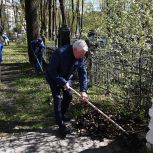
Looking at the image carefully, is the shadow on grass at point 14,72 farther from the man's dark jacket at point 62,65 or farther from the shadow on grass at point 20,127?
the man's dark jacket at point 62,65

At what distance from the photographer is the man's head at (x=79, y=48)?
24.8 ft

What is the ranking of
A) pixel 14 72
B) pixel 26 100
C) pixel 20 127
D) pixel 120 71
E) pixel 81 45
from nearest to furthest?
1. pixel 81 45
2. pixel 20 127
3. pixel 120 71
4. pixel 26 100
5. pixel 14 72

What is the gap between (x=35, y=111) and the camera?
10406 mm

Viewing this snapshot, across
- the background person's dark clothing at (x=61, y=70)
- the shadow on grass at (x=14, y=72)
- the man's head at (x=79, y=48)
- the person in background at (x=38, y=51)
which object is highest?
the man's head at (x=79, y=48)

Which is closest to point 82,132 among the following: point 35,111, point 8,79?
point 35,111

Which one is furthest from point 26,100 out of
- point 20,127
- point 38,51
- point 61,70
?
point 38,51

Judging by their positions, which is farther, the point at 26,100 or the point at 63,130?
the point at 26,100

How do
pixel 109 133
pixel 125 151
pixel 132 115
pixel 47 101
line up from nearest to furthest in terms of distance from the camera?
pixel 125 151 < pixel 109 133 < pixel 132 115 < pixel 47 101

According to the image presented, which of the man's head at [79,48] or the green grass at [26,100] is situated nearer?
the man's head at [79,48]

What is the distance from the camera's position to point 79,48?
299 inches

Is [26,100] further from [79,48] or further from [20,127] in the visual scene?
[79,48]

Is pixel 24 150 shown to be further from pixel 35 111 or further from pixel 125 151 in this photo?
pixel 35 111

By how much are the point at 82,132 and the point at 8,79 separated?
8.59 metres

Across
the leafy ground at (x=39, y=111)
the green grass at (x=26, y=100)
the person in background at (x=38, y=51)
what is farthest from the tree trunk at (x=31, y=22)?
the leafy ground at (x=39, y=111)
